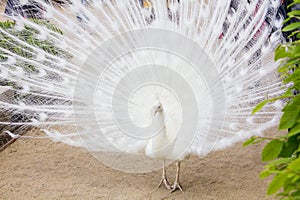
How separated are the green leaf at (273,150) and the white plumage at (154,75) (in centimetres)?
205

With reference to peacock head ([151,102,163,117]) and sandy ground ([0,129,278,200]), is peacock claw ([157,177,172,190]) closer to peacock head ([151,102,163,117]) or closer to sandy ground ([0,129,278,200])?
sandy ground ([0,129,278,200])

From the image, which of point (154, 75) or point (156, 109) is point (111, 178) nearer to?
point (156, 109)

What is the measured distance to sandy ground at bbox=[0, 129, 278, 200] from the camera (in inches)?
139

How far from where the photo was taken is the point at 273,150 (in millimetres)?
1199

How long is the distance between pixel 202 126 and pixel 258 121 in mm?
467

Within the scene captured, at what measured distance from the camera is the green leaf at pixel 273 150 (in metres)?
1.20

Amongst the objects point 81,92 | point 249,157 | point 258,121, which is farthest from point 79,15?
point 249,157

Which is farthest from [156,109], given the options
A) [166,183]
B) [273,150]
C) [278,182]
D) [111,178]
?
[278,182]

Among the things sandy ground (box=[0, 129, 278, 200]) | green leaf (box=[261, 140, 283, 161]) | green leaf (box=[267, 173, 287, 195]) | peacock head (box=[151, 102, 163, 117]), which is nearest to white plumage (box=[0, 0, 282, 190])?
peacock head (box=[151, 102, 163, 117])

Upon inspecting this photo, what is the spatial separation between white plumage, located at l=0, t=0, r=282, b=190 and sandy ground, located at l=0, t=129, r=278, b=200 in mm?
344

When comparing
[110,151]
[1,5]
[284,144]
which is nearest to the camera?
[284,144]

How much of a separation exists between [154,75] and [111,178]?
1036 millimetres

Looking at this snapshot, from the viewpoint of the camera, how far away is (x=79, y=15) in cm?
335

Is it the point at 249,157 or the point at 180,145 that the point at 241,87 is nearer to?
the point at 180,145
